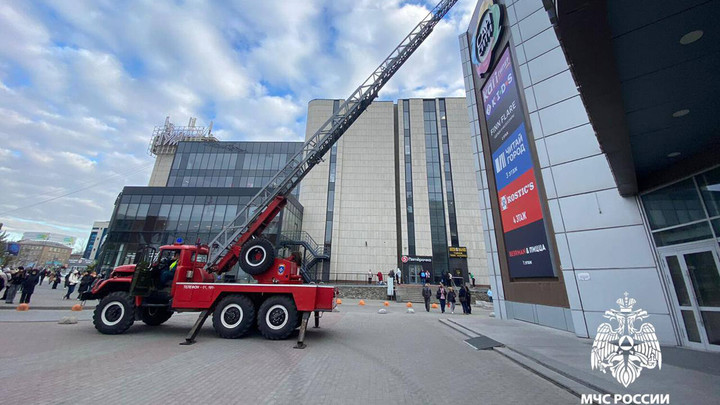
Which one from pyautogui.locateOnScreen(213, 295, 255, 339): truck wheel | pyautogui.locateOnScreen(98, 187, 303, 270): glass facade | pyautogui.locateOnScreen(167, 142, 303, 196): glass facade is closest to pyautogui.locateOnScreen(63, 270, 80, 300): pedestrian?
pyautogui.locateOnScreen(98, 187, 303, 270): glass facade

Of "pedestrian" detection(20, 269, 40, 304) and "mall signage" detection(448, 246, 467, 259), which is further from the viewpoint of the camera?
"mall signage" detection(448, 246, 467, 259)

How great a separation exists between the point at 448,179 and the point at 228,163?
35163 mm

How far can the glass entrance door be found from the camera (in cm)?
666

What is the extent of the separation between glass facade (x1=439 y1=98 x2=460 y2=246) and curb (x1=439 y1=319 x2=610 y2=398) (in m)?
30.1

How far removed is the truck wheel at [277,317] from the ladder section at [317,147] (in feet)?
11.7

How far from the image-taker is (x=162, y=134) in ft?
173

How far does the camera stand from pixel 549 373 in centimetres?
528

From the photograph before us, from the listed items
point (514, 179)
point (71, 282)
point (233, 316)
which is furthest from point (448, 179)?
point (71, 282)

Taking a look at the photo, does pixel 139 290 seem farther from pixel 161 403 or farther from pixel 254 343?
pixel 161 403

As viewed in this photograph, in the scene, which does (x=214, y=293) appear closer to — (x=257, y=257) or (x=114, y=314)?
(x=257, y=257)

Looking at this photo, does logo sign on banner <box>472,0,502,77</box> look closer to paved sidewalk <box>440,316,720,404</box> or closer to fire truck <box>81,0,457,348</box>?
paved sidewalk <box>440,316,720,404</box>

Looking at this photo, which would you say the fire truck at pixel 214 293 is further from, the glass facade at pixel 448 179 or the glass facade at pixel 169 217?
the glass facade at pixel 448 179

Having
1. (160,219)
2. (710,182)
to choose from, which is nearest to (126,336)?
(710,182)

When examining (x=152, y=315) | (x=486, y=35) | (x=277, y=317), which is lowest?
(x=152, y=315)
